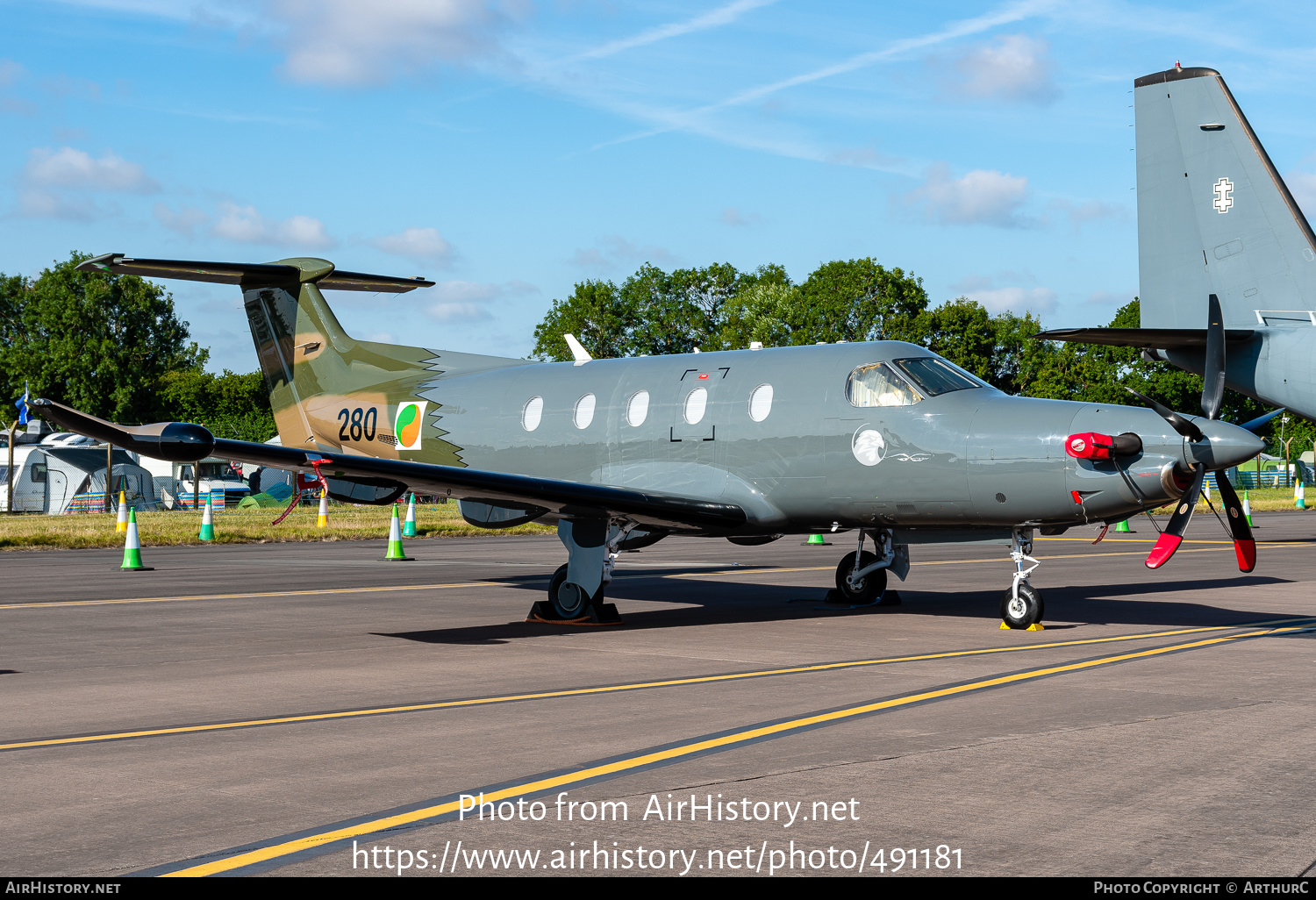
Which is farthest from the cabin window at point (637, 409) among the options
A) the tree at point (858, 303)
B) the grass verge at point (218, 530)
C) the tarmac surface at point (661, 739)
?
the tree at point (858, 303)

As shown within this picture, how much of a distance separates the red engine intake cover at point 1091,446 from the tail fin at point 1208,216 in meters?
9.98

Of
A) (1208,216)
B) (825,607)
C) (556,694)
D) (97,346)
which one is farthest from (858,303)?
(556,694)

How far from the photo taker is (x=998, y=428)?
39.5 ft

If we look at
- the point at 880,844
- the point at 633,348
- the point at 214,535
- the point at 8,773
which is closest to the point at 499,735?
the point at 8,773

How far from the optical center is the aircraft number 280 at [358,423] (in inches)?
694

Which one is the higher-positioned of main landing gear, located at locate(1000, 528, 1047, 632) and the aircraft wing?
the aircraft wing

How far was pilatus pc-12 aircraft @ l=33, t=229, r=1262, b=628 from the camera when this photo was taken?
11367 mm

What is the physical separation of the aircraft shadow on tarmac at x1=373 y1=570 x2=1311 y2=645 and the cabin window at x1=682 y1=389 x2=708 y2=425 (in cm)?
235

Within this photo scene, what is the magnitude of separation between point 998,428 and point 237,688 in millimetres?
7422

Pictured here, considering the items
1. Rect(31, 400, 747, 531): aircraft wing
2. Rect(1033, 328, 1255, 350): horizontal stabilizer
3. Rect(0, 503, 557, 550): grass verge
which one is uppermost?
Rect(1033, 328, 1255, 350): horizontal stabilizer

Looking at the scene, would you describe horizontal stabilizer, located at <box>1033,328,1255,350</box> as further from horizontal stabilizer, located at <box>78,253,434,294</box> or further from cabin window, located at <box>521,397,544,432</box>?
horizontal stabilizer, located at <box>78,253,434,294</box>

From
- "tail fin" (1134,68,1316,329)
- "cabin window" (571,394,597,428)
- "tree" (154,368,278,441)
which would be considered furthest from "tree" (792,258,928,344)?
"cabin window" (571,394,597,428)

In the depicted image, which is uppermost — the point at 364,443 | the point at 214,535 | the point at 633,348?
the point at 633,348
